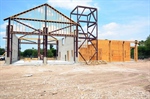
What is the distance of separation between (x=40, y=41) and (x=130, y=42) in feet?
74.4

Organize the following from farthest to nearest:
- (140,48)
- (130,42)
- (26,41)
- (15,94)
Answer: (140,48) < (26,41) < (130,42) < (15,94)

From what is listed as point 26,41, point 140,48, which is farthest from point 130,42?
point 26,41

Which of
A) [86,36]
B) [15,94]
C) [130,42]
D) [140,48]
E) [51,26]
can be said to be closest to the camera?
[15,94]

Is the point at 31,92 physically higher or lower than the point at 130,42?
lower

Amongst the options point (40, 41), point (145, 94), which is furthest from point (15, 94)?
point (40, 41)

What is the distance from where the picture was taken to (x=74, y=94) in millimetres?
8578

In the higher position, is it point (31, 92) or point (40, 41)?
point (40, 41)

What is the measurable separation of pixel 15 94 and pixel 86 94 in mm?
3504

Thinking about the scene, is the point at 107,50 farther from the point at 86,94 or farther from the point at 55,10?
the point at 86,94

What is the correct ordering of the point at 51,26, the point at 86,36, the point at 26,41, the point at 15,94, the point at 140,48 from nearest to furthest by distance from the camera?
the point at 15,94
the point at 51,26
the point at 86,36
the point at 26,41
the point at 140,48

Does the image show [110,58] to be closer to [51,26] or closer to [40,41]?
[51,26]

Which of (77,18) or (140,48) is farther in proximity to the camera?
(140,48)

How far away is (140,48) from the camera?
54.0m

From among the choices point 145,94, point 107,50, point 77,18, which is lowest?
point 145,94
